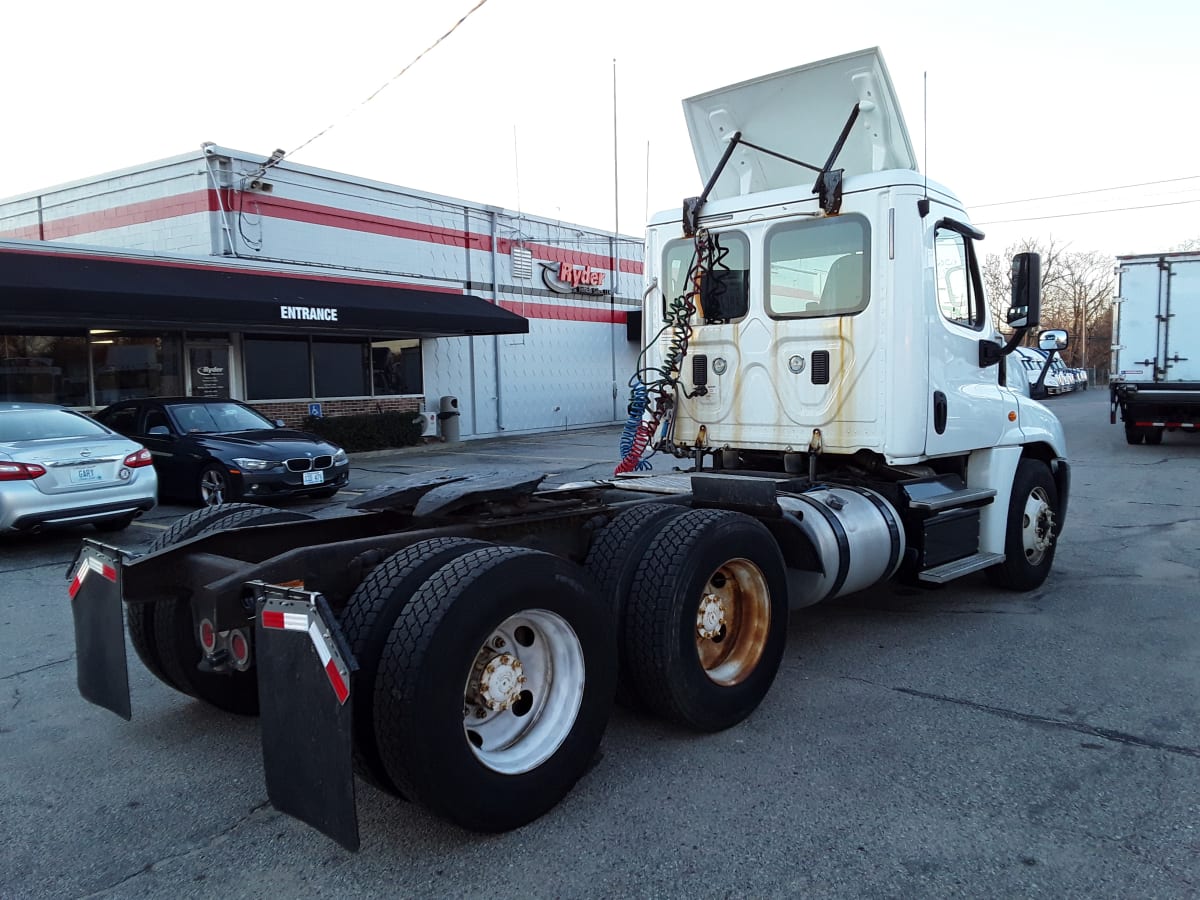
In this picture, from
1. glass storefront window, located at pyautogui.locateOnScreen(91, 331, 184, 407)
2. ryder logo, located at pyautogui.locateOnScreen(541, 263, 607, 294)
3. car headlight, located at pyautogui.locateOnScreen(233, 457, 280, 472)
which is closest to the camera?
car headlight, located at pyautogui.locateOnScreen(233, 457, 280, 472)

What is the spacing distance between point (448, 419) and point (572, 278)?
6.87 m

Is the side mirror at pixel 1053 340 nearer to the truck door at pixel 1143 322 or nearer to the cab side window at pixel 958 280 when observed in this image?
the cab side window at pixel 958 280

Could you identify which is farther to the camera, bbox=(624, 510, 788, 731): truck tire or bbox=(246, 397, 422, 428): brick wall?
bbox=(246, 397, 422, 428): brick wall

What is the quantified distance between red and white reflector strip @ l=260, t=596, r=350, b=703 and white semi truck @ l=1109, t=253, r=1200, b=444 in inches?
698

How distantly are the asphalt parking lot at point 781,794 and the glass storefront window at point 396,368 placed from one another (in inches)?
597

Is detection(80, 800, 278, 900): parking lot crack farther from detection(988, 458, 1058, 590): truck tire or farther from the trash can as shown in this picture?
the trash can

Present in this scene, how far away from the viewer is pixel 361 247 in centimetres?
2002

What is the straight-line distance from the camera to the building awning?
13.1 meters

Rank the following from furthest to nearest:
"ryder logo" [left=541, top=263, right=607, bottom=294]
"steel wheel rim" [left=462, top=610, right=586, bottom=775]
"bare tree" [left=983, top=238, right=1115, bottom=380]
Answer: "bare tree" [left=983, top=238, right=1115, bottom=380] → "ryder logo" [left=541, top=263, right=607, bottom=294] → "steel wheel rim" [left=462, top=610, right=586, bottom=775]

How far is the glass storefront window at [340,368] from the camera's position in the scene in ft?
63.3

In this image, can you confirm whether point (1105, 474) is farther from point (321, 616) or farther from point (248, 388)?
point (248, 388)

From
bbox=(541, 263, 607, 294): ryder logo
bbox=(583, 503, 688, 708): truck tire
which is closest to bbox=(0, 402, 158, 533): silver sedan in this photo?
bbox=(583, 503, 688, 708): truck tire

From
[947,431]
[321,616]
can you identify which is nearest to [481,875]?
[321,616]

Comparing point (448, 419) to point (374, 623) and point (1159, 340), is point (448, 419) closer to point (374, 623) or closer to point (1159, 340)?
point (1159, 340)
